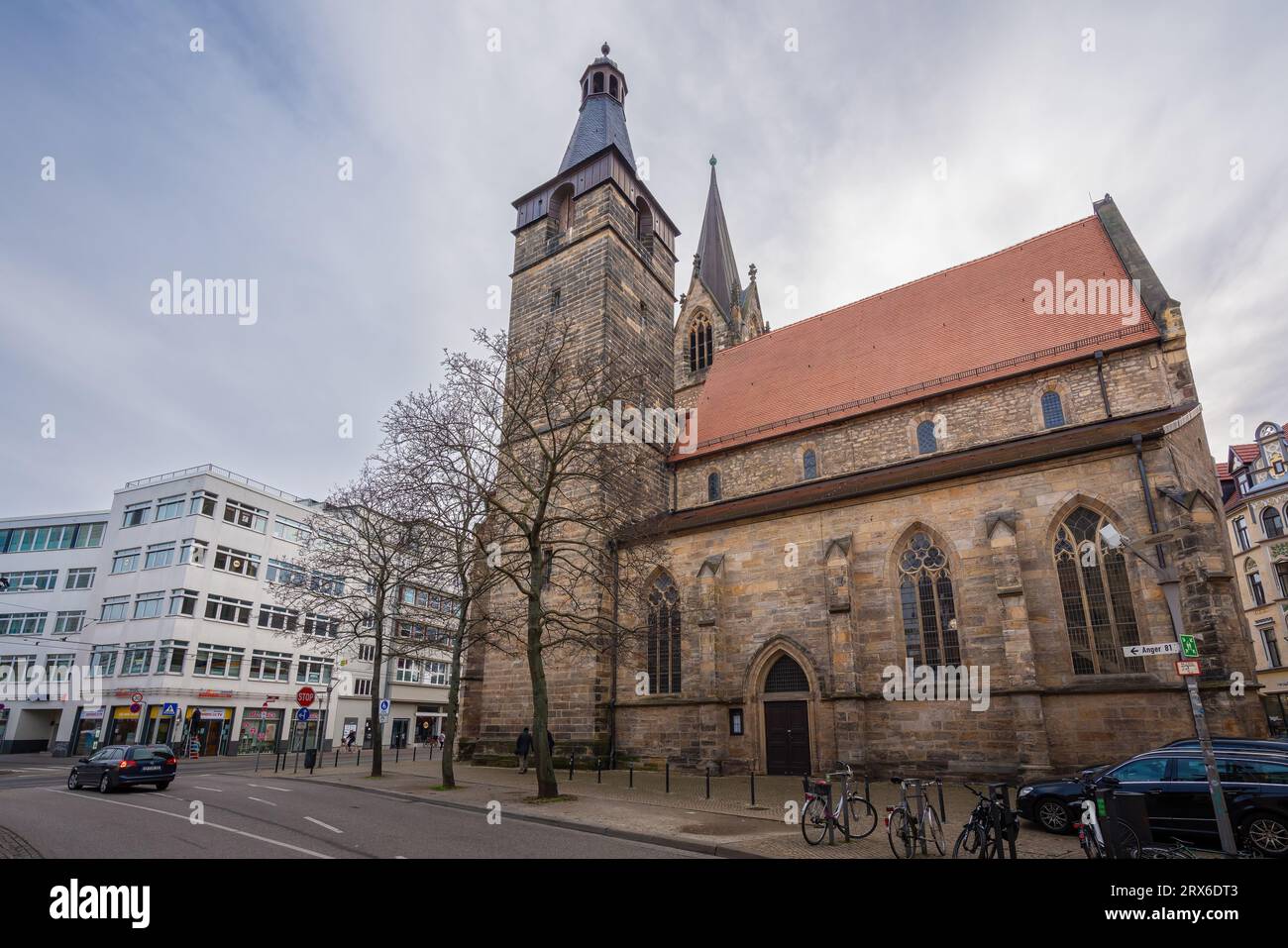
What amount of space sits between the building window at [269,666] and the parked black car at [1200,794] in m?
39.4

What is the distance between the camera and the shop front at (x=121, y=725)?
111 feet

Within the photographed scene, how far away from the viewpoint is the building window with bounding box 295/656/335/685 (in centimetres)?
4125

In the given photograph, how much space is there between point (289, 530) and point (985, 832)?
41.6 meters

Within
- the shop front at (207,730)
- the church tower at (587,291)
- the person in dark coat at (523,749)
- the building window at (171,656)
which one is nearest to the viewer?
the person in dark coat at (523,749)

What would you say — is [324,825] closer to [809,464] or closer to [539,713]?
[539,713]

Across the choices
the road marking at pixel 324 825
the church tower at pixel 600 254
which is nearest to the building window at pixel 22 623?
the church tower at pixel 600 254

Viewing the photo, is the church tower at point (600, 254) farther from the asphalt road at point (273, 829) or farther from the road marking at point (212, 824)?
the road marking at point (212, 824)

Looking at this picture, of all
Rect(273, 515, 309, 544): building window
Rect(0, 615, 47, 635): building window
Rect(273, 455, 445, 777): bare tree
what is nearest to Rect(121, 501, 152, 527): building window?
Rect(273, 515, 309, 544): building window

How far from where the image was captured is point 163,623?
34.0 meters

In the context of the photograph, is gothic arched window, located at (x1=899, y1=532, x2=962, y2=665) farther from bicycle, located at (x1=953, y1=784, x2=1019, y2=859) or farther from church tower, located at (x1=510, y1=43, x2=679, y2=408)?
church tower, located at (x1=510, y1=43, x2=679, y2=408)

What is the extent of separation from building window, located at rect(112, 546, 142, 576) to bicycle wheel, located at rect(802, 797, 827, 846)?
4002cm

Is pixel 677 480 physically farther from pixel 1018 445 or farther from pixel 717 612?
pixel 1018 445

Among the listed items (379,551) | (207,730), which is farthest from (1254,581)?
(207,730)
